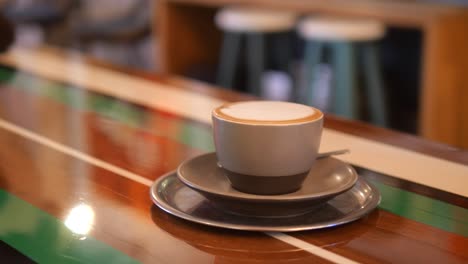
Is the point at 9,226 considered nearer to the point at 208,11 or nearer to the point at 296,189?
the point at 296,189

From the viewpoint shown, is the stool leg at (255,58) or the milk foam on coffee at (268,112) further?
the stool leg at (255,58)

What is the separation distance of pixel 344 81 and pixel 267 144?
6.63ft

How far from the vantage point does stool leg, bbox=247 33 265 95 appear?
9.63 feet

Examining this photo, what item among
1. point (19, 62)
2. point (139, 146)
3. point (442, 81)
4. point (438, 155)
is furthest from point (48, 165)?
point (442, 81)

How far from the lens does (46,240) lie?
706 millimetres

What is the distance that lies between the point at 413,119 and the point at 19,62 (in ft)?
6.03

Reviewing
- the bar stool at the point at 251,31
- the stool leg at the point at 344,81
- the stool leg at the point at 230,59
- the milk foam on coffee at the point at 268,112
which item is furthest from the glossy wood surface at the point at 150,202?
the stool leg at the point at 230,59

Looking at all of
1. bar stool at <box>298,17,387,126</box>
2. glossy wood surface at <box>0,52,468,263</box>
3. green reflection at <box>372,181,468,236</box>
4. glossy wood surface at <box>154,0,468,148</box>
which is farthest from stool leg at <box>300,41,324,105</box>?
green reflection at <box>372,181,468,236</box>

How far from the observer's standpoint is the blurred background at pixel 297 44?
2598 millimetres

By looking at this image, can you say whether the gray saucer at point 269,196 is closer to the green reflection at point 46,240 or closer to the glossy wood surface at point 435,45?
the green reflection at point 46,240

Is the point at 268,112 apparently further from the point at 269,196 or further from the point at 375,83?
the point at 375,83

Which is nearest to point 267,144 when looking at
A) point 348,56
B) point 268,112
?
point 268,112

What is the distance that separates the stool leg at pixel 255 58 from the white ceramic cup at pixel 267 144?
2211 millimetres

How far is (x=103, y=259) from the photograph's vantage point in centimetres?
66
